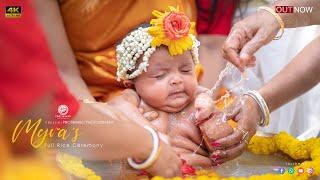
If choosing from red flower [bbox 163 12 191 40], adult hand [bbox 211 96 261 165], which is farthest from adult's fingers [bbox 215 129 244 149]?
red flower [bbox 163 12 191 40]

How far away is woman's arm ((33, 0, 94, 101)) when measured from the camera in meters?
1.08

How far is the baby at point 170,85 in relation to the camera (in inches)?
43.1

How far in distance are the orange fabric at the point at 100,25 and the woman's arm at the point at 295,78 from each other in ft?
0.53

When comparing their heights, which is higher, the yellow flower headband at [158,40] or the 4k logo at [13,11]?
the 4k logo at [13,11]

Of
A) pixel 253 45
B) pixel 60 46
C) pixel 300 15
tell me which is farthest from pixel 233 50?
pixel 60 46

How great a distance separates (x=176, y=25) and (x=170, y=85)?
11 centimetres

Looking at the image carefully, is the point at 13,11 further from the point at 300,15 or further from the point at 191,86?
the point at 300,15

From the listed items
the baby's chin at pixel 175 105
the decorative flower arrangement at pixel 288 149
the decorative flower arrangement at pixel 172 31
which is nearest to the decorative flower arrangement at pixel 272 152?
the decorative flower arrangement at pixel 288 149

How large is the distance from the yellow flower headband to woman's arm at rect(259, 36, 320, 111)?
18 centimetres

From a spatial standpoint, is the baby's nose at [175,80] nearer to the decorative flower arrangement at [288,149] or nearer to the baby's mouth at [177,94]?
the baby's mouth at [177,94]

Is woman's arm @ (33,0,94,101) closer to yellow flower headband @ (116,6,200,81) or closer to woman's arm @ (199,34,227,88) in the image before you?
yellow flower headband @ (116,6,200,81)

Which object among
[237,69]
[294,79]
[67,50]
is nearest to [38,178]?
[67,50]

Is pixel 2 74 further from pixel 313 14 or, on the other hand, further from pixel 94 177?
pixel 313 14

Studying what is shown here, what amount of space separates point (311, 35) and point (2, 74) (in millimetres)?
581
